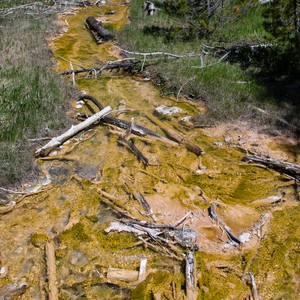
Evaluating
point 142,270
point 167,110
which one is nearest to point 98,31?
point 167,110

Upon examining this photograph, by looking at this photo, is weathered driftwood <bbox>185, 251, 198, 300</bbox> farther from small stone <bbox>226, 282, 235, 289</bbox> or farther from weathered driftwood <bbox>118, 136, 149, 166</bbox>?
weathered driftwood <bbox>118, 136, 149, 166</bbox>

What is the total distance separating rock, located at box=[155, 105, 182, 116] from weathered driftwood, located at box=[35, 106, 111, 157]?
1.20 metres

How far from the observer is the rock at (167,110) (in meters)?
8.06

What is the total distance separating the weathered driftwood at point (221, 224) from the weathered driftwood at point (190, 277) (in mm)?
635

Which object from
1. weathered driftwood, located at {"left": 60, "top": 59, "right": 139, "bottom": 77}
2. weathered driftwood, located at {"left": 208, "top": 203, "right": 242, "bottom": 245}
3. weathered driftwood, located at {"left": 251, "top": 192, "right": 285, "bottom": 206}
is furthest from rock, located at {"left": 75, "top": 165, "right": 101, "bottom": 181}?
weathered driftwood, located at {"left": 60, "top": 59, "right": 139, "bottom": 77}

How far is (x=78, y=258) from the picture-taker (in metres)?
4.62

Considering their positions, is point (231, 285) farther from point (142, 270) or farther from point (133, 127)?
point (133, 127)

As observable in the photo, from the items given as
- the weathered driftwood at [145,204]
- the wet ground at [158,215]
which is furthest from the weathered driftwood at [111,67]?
the weathered driftwood at [145,204]

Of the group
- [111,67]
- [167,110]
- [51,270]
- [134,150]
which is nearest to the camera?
[51,270]

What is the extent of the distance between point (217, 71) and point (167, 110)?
183 cm

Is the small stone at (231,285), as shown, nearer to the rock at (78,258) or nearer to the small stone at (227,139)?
the rock at (78,258)

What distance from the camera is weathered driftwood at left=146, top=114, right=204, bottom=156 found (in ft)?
22.0

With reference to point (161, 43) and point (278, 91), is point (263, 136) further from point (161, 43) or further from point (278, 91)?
point (161, 43)

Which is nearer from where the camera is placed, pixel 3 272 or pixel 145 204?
pixel 3 272
